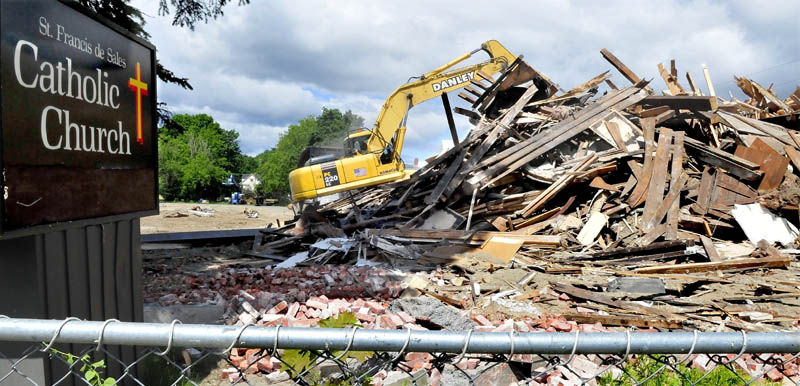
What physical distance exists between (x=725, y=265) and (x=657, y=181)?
2239 mm

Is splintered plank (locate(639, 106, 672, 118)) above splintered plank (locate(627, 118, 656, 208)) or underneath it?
above

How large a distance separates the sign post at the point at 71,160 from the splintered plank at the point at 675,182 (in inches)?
310

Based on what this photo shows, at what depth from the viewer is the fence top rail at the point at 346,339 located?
1428 mm

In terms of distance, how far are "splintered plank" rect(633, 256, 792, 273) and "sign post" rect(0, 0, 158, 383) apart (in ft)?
22.0

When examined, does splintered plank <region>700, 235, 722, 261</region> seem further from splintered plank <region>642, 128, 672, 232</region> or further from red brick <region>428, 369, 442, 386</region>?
red brick <region>428, 369, 442, 386</region>

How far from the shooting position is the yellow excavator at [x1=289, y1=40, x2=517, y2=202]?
41.0 ft

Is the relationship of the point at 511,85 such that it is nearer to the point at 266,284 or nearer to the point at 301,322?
the point at 266,284

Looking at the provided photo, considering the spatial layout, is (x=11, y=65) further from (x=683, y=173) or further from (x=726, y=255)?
(x=683, y=173)

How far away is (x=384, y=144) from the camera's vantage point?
42.4 ft

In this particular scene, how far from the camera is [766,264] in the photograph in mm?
7223

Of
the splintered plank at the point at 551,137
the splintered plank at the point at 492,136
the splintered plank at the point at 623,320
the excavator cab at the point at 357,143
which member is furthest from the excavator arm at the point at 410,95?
the splintered plank at the point at 623,320

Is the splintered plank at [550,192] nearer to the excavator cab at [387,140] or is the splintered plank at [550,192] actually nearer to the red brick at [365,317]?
the excavator cab at [387,140]

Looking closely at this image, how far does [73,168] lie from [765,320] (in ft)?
21.3

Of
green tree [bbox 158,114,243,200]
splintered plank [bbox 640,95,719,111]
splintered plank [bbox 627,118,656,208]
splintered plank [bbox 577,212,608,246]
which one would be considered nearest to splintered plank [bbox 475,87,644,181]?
splintered plank [bbox 640,95,719,111]
